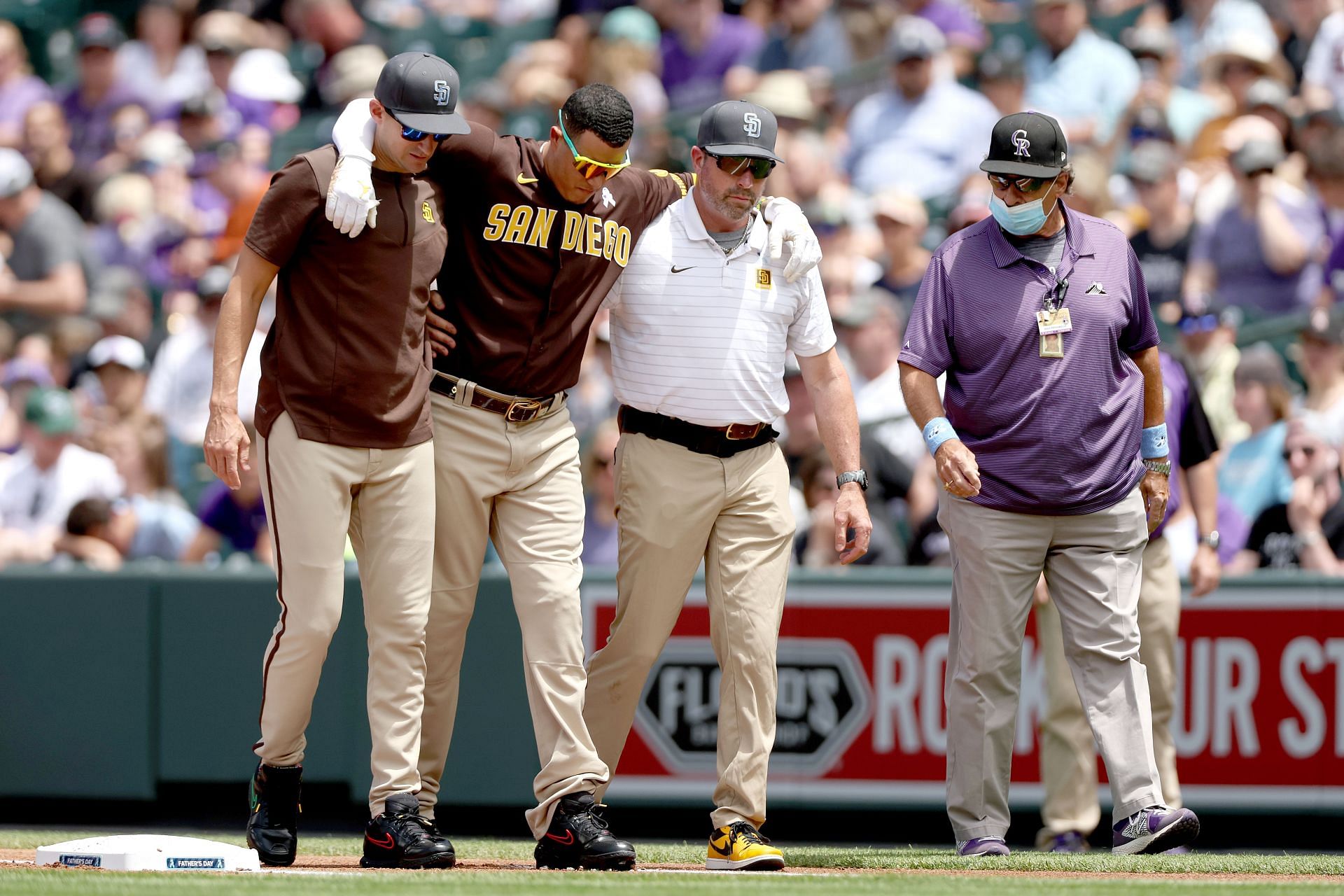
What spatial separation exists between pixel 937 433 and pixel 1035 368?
0.36 metres

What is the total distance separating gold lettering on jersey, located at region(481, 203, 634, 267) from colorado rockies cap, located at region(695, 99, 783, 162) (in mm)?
419

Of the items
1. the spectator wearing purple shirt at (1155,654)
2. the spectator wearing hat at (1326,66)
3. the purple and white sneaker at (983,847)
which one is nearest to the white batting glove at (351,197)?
the purple and white sneaker at (983,847)

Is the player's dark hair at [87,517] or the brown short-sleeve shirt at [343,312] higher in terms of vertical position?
the brown short-sleeve shirt at [343,312]

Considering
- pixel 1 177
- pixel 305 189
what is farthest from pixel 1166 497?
pixel 1 177

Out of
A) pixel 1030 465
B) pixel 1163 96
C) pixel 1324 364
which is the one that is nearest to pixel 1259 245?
pixel 1324 364

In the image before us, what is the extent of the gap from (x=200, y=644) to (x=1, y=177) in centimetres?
529

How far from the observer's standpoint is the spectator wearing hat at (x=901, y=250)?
10.4 meters

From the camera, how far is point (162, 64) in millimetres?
15023

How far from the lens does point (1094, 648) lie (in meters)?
5.95

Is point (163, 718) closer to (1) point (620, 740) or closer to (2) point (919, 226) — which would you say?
(1) point (620, 740)

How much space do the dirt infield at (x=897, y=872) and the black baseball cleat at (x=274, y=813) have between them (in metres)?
0.08

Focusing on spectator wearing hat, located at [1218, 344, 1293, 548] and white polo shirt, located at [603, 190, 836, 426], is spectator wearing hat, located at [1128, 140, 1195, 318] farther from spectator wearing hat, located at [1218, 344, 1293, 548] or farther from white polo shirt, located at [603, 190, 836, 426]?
white polo shirt, located at [603, 190, 836, 426]

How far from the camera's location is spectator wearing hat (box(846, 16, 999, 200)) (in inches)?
460

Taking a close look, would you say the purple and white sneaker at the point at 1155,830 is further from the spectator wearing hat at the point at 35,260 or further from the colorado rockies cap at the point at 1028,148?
the spectator wearing hat at the point at 35,260
